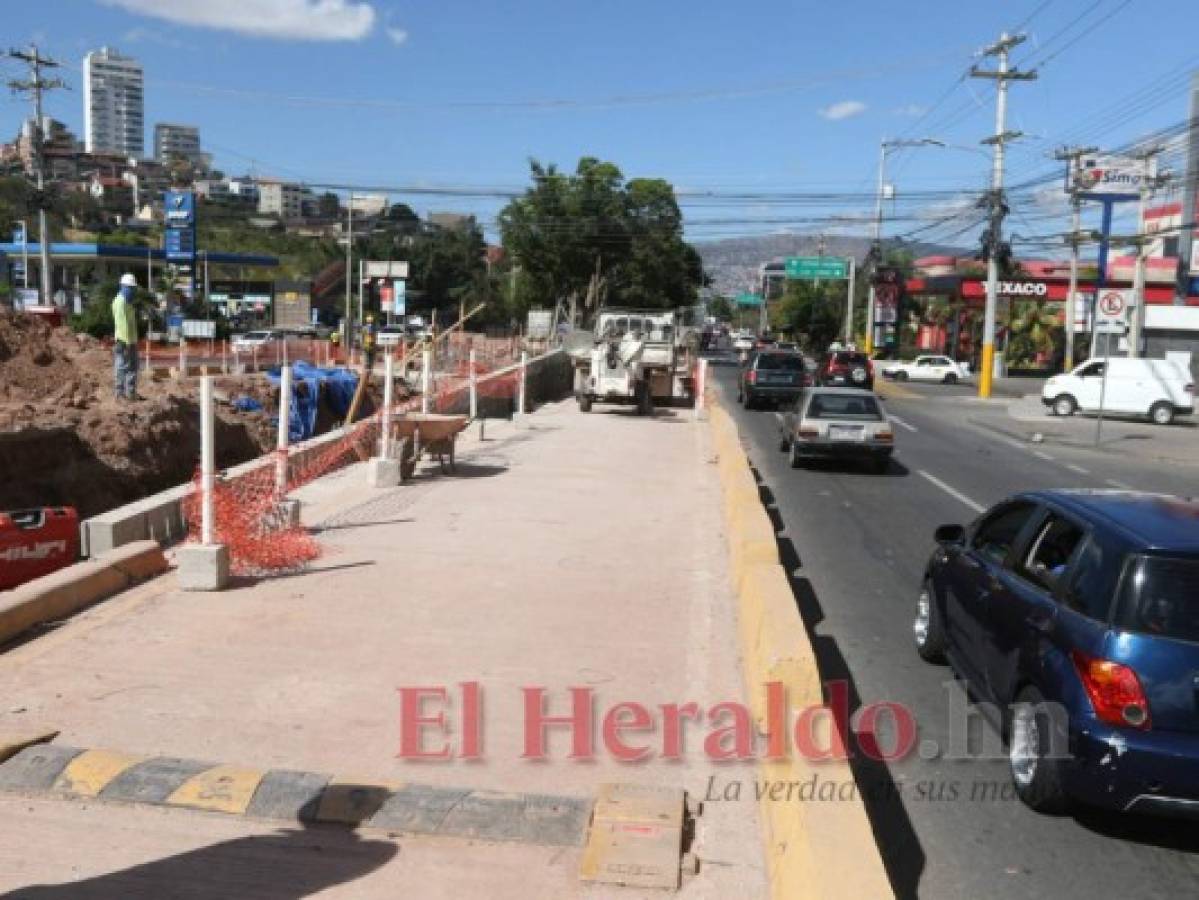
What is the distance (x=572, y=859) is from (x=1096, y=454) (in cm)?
2354

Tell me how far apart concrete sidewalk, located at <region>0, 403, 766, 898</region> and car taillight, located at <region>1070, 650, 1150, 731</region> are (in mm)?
1570

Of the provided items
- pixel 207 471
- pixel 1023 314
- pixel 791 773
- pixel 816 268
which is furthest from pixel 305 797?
pixel 816 268

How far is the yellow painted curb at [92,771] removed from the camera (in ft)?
16.5

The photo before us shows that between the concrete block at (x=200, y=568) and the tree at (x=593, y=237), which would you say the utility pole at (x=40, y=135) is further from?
the concrete block at (x=200, y=568)

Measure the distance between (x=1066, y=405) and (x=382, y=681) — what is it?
3358 centimetres

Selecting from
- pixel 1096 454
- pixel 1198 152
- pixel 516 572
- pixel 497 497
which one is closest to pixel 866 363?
pixel 1096 454

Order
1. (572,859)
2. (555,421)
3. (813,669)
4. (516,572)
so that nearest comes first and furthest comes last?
(572,859)
(813,669)
(516,572)
(555,421)

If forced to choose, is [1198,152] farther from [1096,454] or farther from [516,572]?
[516,572]

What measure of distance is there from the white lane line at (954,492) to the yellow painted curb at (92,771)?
12.2 m

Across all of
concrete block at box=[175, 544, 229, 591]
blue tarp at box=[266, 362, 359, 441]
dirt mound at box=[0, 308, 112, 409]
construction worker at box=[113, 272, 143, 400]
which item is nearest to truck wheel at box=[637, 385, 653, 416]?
blue tarp at box=[266, 362, 359, 441]

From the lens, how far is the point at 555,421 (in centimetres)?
2522

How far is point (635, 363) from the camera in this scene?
2802cm

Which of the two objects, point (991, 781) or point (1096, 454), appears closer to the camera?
point (991, 781)

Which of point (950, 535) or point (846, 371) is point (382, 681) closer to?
point (950, 535)
